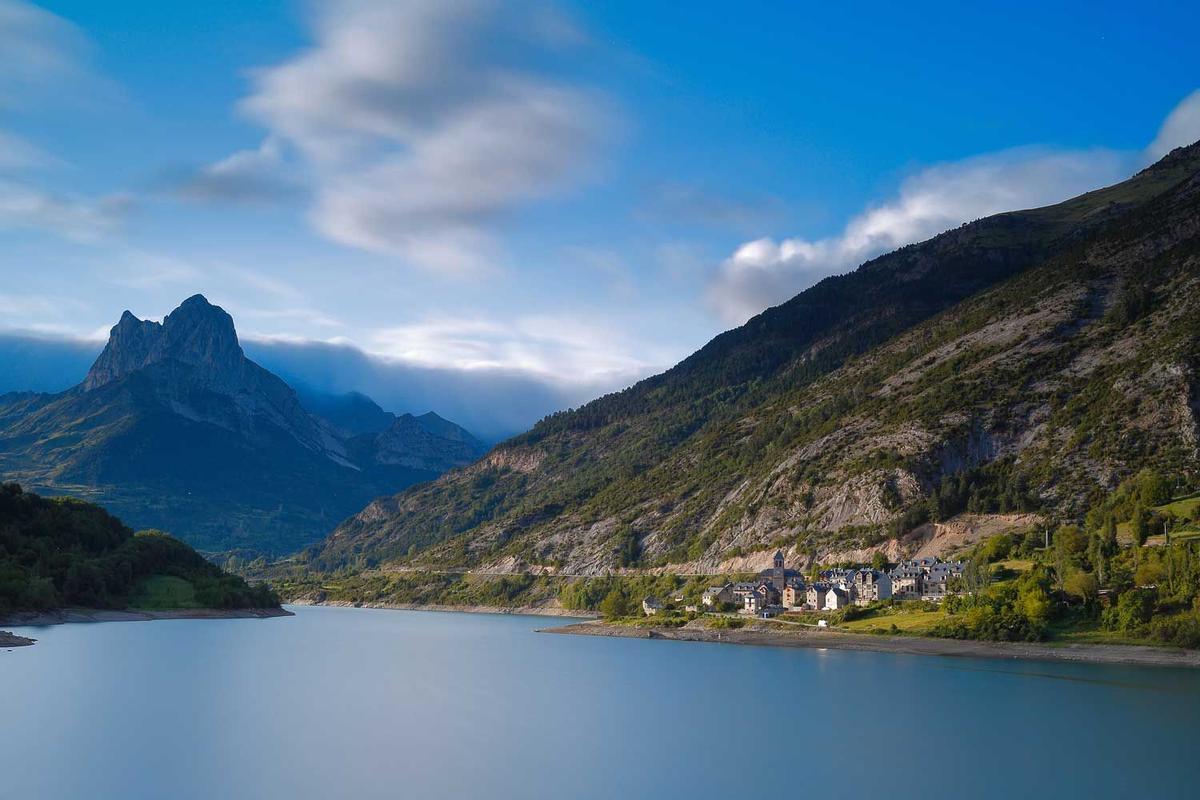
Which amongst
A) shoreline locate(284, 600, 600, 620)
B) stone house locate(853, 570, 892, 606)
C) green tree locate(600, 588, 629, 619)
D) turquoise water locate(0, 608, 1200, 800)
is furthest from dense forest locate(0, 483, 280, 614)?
stone house locate(853, 570, 892, 606)

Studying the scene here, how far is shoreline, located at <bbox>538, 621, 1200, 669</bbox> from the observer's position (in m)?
72.0

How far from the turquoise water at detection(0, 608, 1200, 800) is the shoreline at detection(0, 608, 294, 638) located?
762 inches

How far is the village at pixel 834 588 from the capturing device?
10162 centimetres

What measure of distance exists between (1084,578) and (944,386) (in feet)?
215

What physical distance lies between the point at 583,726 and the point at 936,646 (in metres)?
41.7

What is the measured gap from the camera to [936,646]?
83562mm

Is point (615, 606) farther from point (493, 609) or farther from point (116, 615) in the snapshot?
point (116, 615)

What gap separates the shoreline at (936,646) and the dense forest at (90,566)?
2410 inches

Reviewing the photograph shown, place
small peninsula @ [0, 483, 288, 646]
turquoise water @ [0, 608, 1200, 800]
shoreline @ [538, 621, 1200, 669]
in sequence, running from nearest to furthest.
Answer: turquoise water @ [0, 608, 1200, 800] → shoreline @ [538, 621, 1200, 669] → small peninsula @ [0, 483, 288, 646]

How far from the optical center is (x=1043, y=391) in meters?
129

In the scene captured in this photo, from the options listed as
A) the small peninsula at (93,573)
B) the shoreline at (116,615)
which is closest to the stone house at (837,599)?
the shoreline at (116,615)

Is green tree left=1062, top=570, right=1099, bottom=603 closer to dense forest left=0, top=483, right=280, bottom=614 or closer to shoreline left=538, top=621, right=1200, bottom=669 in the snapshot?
shoreline left=538, top=621, right=1200, bottom=669

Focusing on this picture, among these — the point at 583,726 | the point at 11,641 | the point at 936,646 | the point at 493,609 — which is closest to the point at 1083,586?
the point at 936,646

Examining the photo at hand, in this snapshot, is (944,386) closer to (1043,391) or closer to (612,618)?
(1043,391)
